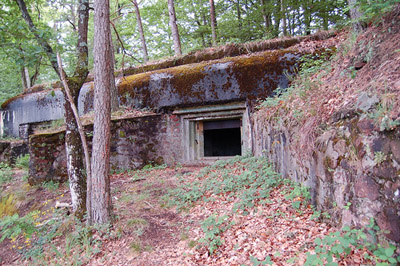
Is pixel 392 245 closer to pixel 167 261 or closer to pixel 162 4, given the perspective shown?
pixel 167 261

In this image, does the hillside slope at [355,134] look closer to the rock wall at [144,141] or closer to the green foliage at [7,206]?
the rock wall at [144,141]

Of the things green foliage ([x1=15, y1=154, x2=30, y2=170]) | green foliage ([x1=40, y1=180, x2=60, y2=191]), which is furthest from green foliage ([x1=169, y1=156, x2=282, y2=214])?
green foliage ([x1=15, y1=154, x2=30, y2=170])

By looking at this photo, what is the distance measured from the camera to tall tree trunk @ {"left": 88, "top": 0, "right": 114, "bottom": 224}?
13.1 feet

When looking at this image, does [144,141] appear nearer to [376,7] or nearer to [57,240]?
[57,240]

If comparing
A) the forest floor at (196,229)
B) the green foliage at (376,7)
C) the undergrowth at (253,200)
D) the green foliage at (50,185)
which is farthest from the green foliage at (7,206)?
the green foliage at (376,7)

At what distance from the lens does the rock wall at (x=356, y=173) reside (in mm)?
1996

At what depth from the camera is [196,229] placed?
3.72 metres

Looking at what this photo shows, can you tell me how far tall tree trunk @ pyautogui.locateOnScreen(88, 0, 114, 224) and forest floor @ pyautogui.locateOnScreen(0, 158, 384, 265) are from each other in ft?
1.11

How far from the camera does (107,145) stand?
4059 millimetres

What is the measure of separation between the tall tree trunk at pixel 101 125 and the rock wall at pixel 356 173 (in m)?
2.96

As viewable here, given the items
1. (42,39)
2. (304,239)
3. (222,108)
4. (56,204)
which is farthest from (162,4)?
(304,239)

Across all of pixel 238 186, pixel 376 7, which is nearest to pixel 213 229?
pixel 238 186

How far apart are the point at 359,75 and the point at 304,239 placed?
2.06 metres

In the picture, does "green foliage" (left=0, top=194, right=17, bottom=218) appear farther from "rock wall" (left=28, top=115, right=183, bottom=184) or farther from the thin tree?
the thin tree
